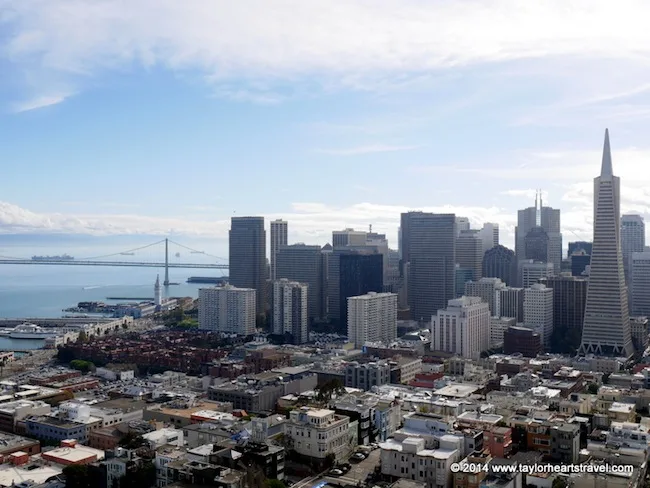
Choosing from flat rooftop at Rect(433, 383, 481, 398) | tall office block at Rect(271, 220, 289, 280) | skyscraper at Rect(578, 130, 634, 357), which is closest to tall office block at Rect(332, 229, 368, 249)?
tall office block at Rect(271, 220, 289, 280)

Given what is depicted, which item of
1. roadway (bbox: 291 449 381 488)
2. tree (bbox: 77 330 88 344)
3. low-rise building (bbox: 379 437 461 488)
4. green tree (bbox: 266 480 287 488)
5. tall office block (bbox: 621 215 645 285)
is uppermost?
tall office block (bbox: 621 215 645 285)

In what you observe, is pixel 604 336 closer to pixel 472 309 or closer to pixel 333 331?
pixel 472 309

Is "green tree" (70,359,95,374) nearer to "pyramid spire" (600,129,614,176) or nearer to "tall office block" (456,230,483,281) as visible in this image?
"pyramid spire" (600,129,614,176)

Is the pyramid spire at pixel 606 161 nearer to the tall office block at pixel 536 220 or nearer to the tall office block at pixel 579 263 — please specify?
the tall office block at pixel 579 263

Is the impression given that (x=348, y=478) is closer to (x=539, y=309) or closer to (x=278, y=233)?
(x=539, y=309)

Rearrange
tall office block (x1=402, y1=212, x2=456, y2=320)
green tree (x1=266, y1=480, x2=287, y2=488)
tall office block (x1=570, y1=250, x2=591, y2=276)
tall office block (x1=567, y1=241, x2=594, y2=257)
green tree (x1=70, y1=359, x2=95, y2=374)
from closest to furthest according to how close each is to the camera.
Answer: green tree (x1=266, y1=480, x2=287, y2=488), green tree (x1=70, y1=359, x2=95, y2=374), tall office block (x1=402, y1=212, x2=456, y2=320), tall office block (x1=570, y1=250, x2=591, y2=276), tall office block (x1=567, y1=241, x2=594, y2=257)

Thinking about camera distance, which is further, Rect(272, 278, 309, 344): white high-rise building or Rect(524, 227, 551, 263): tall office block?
Rect(524, 227, 551, 263): tall office block
